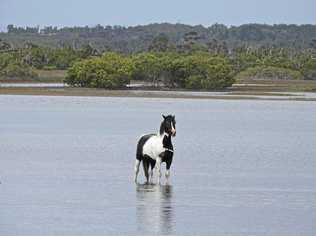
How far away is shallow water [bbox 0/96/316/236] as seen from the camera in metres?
16.0

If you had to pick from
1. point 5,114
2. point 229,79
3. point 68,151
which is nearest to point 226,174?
point 68,151

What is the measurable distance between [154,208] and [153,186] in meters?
3.21

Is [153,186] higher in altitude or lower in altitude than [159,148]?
lower

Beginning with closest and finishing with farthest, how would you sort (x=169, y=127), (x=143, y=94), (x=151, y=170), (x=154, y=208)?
(x=154, y=208) < (x=169, y=127) < (x=151, y=170) < (x=143, y=94)

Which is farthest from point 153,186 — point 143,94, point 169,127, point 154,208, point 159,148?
point 143,94

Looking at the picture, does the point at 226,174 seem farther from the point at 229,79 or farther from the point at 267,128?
the point at 229,79

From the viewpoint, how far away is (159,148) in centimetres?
2064

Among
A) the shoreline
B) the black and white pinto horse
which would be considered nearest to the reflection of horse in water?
the black and white pinto horse

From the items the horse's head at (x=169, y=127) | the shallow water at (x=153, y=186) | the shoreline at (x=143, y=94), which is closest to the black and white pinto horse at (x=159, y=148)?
the horse's head at (x=169, y=127)

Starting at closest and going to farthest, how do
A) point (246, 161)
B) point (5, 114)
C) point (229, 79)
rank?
point (246, 161) → point (5, 114) → point (229, 79)

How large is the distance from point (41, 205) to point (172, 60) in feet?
257

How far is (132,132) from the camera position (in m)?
38.2

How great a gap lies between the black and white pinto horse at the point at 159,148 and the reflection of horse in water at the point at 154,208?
49 centimetres

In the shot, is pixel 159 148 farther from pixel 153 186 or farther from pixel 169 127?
pixel 153 186
